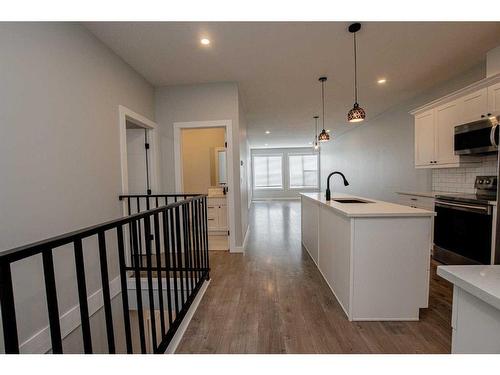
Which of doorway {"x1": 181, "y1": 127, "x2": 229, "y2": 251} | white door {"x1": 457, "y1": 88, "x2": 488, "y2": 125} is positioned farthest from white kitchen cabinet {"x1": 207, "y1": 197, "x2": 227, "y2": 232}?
white door {"x1": 457, "y1": 88, "x2": 488, "y2": 125}

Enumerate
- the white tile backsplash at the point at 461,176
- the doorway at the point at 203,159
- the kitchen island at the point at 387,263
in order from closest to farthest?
1. the kitchen island at the point at 387,263
2. the white tile backsplash at the point at 461,176
3. the doorway at the point at 203,159

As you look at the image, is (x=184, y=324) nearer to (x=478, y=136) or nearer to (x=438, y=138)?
(x=478, y=136)

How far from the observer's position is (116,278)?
267 centimetres

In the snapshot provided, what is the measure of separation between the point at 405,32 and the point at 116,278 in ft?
14.0

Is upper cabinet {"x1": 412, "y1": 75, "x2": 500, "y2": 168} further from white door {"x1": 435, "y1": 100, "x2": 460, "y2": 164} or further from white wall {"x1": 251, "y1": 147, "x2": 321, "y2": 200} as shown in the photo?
white wall {"x1": 251, "y1": 147, "x2": 321, "y2": 200}

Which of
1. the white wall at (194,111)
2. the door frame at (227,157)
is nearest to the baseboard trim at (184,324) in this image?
the door frame at (227,157)

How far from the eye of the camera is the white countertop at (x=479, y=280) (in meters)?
0.63

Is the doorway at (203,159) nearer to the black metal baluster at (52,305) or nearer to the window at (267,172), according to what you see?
the black metal baluster at (52,305)

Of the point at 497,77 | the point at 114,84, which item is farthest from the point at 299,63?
the point at 114,84

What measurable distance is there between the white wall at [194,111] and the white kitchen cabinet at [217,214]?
3.52 feet

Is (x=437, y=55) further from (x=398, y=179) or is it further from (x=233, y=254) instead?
(x=233, y=254)

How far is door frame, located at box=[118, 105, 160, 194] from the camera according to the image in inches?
110

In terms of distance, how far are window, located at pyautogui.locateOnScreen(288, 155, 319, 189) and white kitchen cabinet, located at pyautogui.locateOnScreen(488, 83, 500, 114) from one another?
8.91 metres

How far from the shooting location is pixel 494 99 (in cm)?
251
